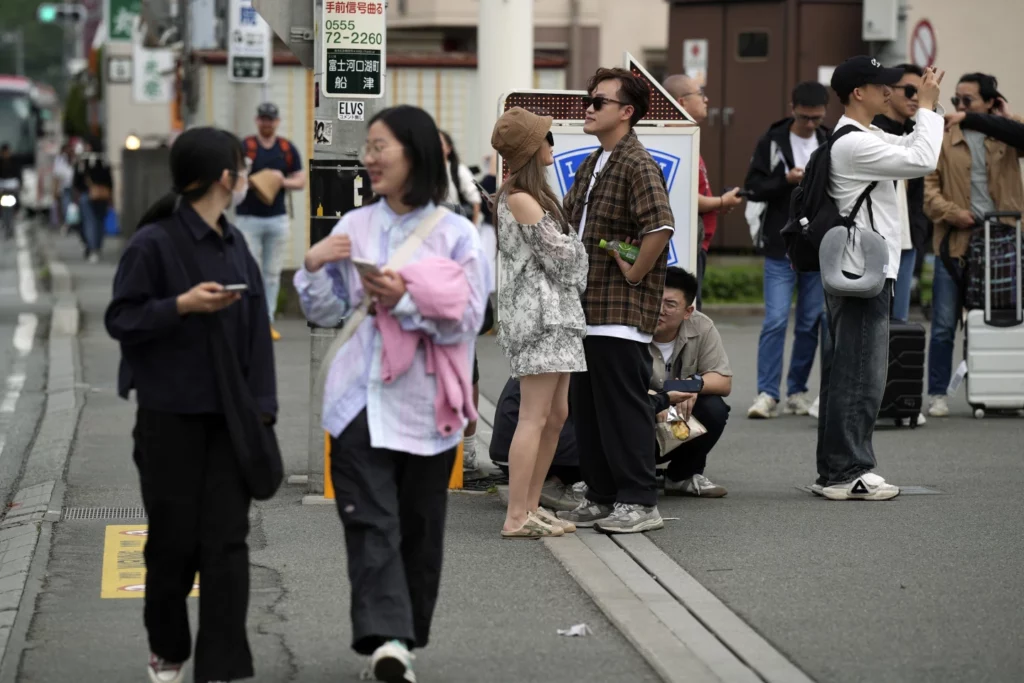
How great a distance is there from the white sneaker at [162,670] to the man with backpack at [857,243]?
3.77 meters

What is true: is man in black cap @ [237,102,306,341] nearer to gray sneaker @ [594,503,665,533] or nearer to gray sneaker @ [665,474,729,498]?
gray sneaker @ [665,474,729,498]

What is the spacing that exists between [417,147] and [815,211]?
11.2 feet

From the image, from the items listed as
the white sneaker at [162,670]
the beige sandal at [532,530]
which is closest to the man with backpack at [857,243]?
the beige sandal at [532,530]

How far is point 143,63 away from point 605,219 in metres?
26.2

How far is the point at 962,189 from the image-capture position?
34.6ft

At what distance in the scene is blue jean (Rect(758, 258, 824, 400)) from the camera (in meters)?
10.8

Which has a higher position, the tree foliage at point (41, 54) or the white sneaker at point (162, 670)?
the tree foliage at point (41, 54)

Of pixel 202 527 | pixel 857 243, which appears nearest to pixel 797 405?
pixel 857 243

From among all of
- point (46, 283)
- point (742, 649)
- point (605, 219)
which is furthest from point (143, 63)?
point (742, 649)

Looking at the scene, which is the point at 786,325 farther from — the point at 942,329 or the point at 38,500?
the point at 38,500

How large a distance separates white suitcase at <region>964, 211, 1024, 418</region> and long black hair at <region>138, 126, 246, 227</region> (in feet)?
21.9

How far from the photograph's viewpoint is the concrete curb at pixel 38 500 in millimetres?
5859

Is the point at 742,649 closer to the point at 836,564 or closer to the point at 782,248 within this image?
the point at 836,564

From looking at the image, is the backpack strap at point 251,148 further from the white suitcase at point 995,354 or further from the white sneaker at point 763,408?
the white suitcase at point 995,354
